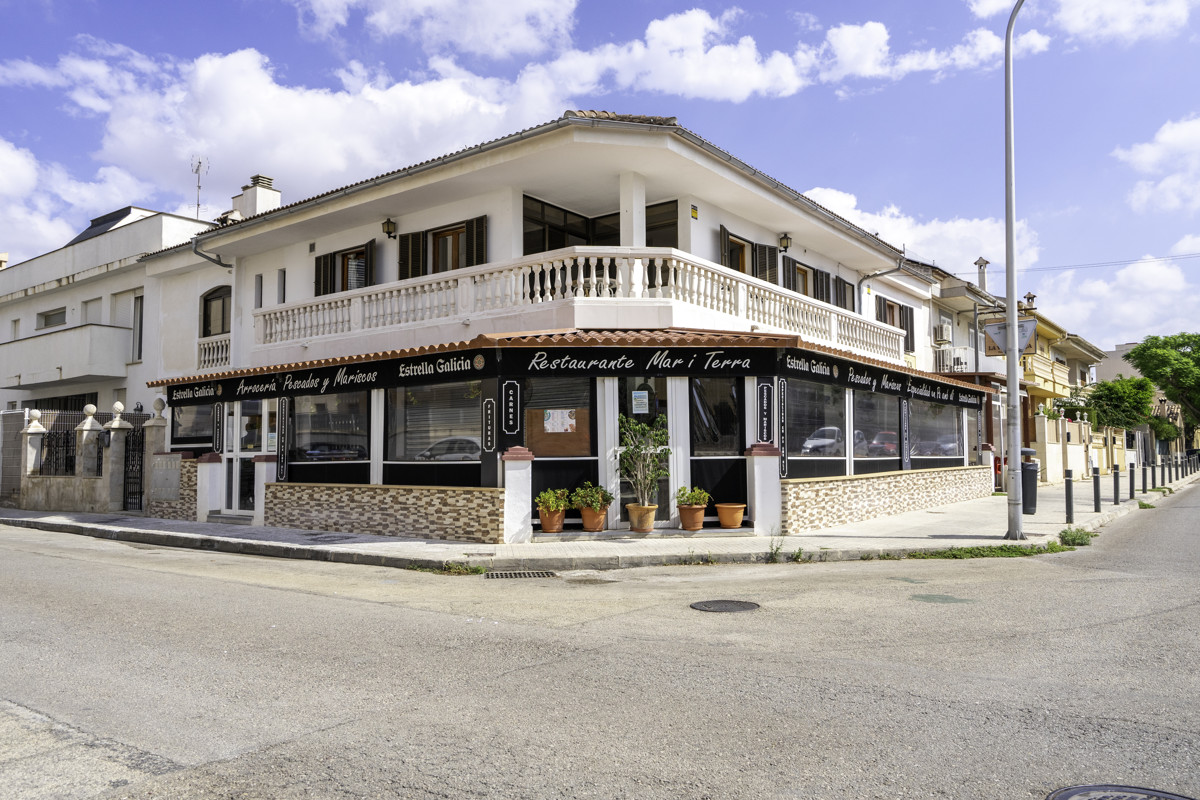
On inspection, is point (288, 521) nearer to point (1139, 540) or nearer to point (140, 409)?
point (140, 409)

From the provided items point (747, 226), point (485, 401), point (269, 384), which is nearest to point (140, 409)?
point (269, 384)

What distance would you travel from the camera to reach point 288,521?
1612cm

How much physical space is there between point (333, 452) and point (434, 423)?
2754mm

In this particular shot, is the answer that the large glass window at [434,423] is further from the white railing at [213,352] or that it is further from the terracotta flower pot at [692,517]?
the white railing at [213,352]

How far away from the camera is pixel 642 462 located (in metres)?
13.4

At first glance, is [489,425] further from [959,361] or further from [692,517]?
[959,361]

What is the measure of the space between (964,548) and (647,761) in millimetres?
9845

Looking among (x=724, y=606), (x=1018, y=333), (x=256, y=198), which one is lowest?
(x=724, y=606)

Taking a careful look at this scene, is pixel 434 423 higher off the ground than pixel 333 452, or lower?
higher

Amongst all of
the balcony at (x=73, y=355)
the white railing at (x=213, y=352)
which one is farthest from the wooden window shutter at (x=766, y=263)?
the balcony at (x=73, y=355)

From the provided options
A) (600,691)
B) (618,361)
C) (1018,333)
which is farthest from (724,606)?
(1018,333)

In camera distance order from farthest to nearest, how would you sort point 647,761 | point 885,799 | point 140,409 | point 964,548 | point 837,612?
point 140,409
point 964,548
point 837,612
point 647,761
point 885,799

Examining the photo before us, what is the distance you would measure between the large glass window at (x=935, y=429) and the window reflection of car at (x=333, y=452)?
12187 millimetres

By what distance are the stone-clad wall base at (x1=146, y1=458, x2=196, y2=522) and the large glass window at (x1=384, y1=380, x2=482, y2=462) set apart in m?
5.88
